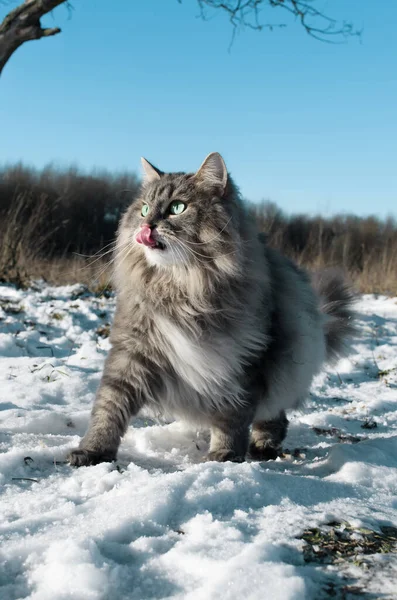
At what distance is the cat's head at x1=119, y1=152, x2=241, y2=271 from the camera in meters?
2.69

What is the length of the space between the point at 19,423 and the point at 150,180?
4.83 ft

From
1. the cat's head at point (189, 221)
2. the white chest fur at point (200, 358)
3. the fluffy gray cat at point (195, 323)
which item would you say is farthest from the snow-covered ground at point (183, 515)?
the cat's head at point (189, 221)

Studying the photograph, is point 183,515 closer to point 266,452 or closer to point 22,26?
point 266,452

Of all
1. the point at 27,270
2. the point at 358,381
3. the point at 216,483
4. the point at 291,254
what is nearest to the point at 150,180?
the point at 216,483

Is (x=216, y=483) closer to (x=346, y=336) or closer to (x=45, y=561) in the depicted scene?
(x=45, y=561)

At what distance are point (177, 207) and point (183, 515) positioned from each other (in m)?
1.52

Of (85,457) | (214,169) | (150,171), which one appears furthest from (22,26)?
(85,457)

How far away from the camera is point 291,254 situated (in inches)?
461

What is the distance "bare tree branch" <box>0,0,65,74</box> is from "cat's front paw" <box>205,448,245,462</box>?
6583mm

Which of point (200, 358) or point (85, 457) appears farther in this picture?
point (200, 358)

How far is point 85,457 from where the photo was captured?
2.41 metres

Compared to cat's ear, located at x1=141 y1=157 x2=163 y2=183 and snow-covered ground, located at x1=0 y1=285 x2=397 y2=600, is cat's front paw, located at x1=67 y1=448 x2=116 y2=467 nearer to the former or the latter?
snow-covered ground, located at x1=0 y1=285 x2=397 y2=600

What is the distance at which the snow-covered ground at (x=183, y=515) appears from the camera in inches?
55.7

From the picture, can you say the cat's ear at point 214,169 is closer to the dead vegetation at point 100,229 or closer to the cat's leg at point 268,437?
the cat's leg at point 268,437
